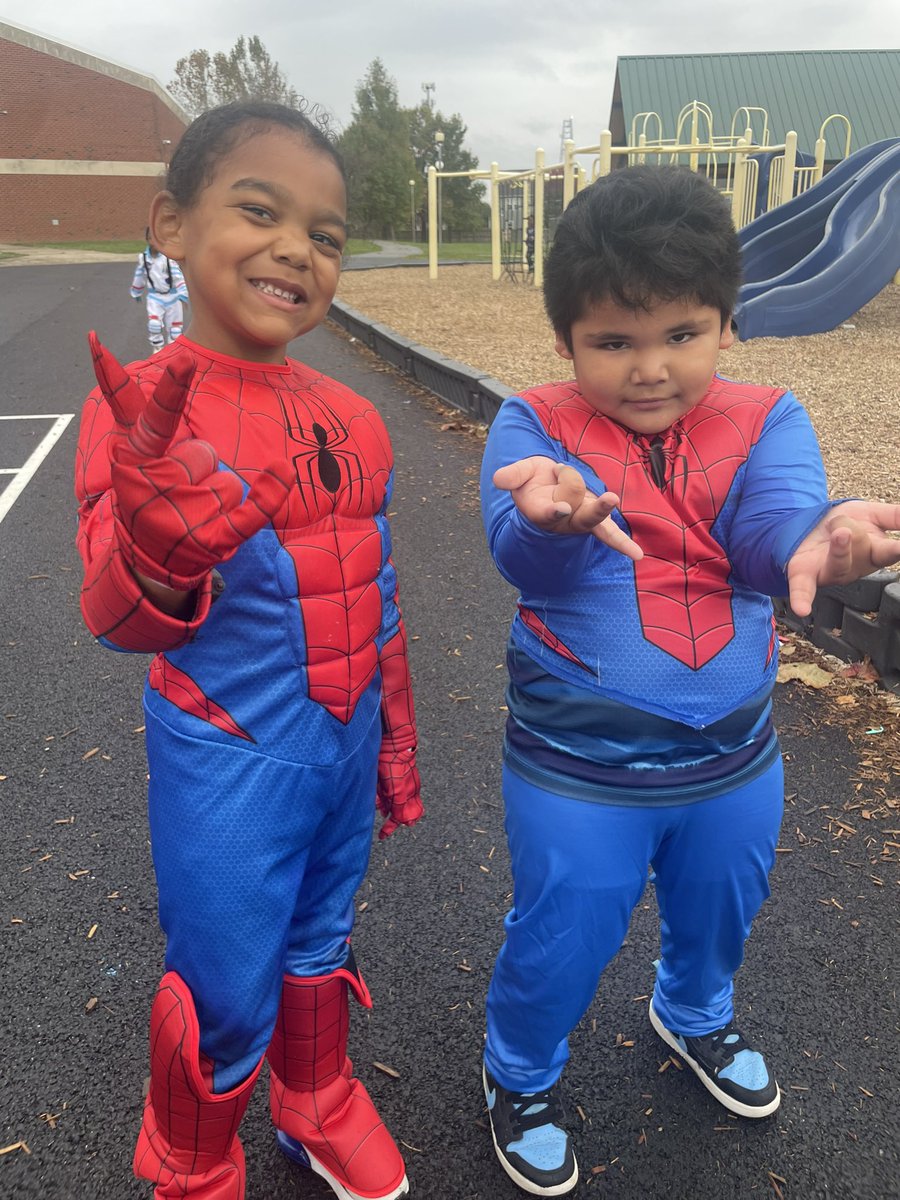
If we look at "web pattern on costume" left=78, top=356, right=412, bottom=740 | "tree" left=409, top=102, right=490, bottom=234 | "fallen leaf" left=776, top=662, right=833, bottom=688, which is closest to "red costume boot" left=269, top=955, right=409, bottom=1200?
"web pattern on costume" left=78, top=356, right=412, bottom=740

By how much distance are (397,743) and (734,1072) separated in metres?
1.00

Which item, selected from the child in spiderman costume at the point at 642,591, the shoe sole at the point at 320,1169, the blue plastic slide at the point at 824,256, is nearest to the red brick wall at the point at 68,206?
the blue plastic slide at the point at 824,256

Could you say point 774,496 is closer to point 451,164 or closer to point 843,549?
point 843,549

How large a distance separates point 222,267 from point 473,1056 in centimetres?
173

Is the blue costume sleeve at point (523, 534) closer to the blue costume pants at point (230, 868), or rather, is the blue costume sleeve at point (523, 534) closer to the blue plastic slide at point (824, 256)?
the blue costume pants at point (230, 868)

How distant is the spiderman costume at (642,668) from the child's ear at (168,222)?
0.60 metres

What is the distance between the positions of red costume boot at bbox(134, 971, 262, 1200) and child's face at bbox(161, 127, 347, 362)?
1034 mm

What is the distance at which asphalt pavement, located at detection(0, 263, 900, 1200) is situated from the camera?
1.85m

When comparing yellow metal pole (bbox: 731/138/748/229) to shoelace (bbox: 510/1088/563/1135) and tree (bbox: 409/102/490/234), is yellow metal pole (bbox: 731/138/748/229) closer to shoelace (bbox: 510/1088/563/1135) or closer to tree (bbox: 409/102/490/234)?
shoelace (bbox: 510/1088/563/1135)

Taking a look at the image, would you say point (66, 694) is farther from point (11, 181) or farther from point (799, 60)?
point (11, 181)

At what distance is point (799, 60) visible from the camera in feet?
105

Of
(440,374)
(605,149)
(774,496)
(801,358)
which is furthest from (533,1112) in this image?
(605,149)

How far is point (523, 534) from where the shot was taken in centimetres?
136

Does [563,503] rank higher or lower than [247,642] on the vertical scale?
higher
